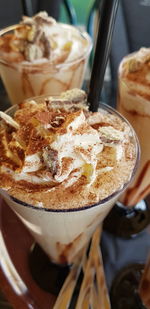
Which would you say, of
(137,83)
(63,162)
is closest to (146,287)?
(63,162)

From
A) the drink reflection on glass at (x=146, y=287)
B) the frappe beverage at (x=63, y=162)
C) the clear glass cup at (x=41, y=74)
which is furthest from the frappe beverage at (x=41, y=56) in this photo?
the drink reflection on glass at (x=146, y=287)

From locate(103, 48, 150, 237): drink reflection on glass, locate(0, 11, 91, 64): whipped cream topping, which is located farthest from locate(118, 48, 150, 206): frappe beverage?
locate(0, 11, 91, 64): whipped cream topping

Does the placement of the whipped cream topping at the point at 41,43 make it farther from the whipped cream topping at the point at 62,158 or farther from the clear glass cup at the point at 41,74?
the whipped cream topping at the point at 62,158

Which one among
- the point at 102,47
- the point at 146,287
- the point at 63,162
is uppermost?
the point at 102,47

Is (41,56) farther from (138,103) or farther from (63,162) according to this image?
(63,162)

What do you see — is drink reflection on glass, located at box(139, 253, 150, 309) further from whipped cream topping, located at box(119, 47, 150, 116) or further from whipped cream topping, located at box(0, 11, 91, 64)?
whipped cream topping, located at box(0, 11, 91, 64)

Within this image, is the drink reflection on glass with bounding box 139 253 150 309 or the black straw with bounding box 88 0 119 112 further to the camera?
the drink reflection on glass with bounding box 139 253 150 309

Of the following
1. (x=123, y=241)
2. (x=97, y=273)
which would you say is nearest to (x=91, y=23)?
(x=123, y=241)
